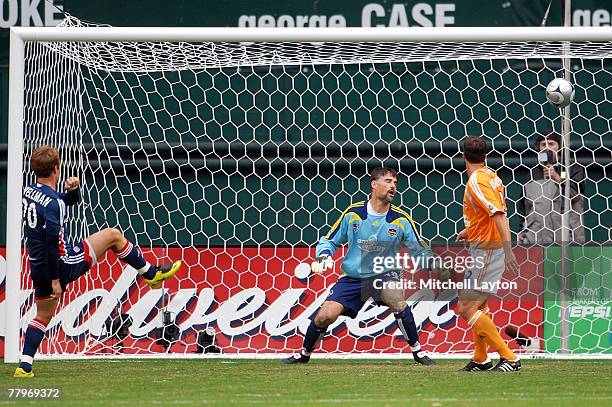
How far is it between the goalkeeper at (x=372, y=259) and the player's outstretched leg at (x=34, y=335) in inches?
73.1

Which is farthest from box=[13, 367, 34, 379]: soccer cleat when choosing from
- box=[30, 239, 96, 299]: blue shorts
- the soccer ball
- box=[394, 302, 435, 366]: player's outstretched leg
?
the soccer ball

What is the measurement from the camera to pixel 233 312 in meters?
9.66

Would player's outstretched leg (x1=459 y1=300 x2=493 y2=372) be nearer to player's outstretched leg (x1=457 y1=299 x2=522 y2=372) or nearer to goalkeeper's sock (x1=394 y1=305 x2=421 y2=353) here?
player's outstretched leg (x1=457 y1=299 x2=522 y2=372)

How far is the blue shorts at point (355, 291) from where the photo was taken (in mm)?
8531

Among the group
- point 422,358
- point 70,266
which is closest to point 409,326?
point 422,358

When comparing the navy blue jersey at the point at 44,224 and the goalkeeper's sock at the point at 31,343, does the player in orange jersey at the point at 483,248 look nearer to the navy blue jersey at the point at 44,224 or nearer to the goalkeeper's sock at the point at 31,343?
the navy blue jersey at the point at 44,224

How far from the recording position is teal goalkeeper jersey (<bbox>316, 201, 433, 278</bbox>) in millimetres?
8570

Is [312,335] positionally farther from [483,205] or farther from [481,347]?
[483,205]

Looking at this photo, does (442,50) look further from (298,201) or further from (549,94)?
(298,201)

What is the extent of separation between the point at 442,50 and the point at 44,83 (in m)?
3.16

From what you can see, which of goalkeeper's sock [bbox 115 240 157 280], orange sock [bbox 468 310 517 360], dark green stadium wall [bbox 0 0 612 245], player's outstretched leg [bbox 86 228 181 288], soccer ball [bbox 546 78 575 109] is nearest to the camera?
orange sock [bbox 468 310 517 360]

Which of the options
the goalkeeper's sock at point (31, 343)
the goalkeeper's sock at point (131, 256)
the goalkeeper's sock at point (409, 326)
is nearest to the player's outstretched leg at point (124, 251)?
the goalkeeper's sock at point (131, 256)

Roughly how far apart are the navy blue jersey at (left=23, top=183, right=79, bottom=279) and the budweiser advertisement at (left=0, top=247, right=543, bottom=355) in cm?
201

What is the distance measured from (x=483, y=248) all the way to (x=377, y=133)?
118 inches
